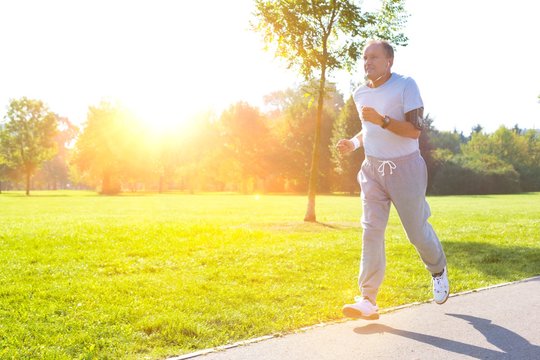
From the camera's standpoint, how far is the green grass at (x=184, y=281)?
4066 millimetres

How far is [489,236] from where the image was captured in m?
11.2

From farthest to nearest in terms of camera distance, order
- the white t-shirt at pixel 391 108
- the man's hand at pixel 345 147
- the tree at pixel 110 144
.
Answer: the tree at pixel 110 144 < the man's hand at pixel 345 147 < the white t-shirt at pixel 391 108

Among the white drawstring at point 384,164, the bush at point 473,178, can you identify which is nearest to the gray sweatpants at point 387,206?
the white drawstring at point 384,164

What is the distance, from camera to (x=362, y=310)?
4.20 metres

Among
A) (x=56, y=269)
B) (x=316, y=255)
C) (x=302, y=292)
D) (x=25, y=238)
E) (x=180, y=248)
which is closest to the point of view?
(x=302, y=292)

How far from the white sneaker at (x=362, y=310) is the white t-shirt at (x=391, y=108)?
50.1 inches

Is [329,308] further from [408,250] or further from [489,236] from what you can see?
[489,236]

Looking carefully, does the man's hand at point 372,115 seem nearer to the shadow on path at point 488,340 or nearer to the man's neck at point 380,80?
the man's neck at point 380,80

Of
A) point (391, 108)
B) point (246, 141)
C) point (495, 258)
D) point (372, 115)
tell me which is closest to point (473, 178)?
point (246, 141)

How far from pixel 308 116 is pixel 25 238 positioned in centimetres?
4664

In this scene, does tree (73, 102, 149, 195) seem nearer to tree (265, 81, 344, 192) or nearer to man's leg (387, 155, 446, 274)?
tree (265, 81, 344, 192)

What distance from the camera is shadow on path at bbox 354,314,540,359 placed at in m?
3.51

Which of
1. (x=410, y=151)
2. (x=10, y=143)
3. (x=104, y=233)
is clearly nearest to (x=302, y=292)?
(x=410, y=151)

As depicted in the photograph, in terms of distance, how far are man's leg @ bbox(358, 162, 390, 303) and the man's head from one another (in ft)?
2.61
